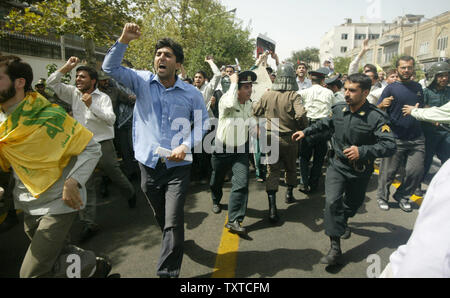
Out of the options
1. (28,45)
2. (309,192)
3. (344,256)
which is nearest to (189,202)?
(309,192)

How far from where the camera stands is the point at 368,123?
10.2 ft

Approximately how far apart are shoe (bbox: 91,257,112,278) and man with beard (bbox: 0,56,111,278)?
36 cm

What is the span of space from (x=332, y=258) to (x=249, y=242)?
3.12 feet

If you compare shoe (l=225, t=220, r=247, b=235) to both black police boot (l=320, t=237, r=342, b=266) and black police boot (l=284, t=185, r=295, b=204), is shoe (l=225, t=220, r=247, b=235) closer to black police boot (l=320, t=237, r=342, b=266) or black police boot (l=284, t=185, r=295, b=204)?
black police boot (l=320, t=237, r=342, b=266)

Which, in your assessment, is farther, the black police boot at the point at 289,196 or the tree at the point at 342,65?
the tree at the point at 342,65

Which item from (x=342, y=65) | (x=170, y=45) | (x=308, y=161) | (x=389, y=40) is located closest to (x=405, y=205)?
(x=308, y=161)

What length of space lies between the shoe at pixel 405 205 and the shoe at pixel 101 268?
13.4 ft

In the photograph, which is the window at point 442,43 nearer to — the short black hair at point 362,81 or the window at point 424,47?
the window at point 424,47

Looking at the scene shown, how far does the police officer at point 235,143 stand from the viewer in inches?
146

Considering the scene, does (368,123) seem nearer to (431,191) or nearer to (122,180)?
(431,191)

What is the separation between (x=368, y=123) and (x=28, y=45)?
21367 millimetres

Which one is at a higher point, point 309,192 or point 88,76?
point 88,76

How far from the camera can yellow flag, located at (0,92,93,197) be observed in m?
2.02

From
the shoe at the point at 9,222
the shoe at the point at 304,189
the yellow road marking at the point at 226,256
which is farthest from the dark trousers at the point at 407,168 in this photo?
the shoe at the point at 9,222
